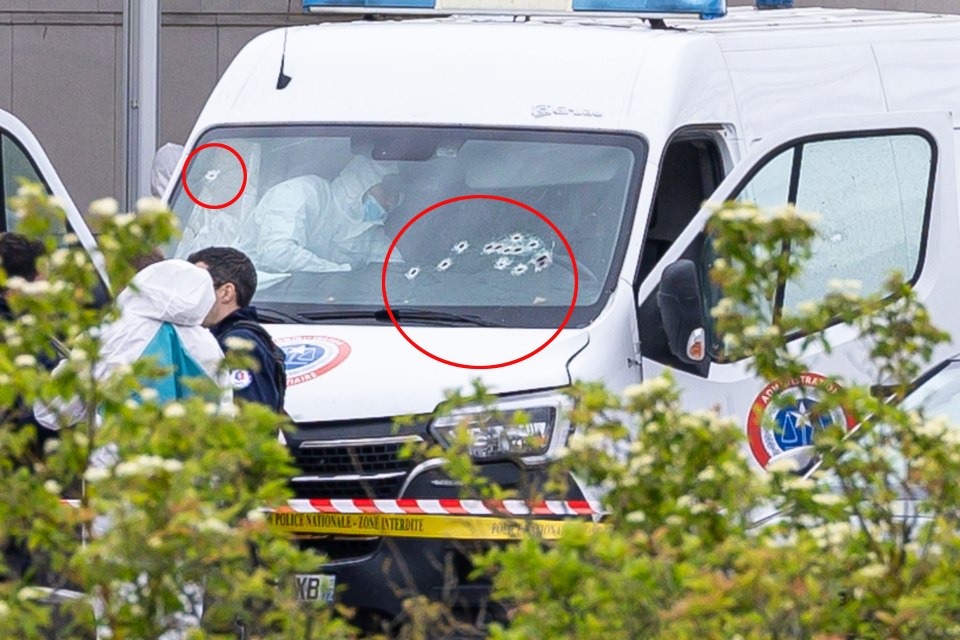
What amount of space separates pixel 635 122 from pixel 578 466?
11.9ft

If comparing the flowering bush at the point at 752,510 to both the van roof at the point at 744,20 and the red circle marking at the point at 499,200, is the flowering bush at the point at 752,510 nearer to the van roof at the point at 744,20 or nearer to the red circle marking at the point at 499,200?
the red circle marking at the point at 499,200

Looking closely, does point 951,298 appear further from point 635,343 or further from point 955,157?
point 635,343

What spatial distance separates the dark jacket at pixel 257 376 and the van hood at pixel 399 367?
28cm

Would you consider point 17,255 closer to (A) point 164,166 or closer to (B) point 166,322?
(B) point 166,322

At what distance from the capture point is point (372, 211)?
22.4ft

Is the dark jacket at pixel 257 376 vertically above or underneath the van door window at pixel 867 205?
underneath

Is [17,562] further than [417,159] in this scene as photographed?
No

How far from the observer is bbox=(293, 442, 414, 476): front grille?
6.12 metres

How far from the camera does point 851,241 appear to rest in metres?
7.27

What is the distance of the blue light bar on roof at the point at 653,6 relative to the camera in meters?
7.52

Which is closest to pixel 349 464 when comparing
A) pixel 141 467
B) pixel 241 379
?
pixel 241 379

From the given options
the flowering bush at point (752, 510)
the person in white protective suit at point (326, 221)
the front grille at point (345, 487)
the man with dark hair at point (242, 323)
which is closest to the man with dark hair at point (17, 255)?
the man with dark hair at point (242, 323)

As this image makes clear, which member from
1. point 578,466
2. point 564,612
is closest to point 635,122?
point 578,466

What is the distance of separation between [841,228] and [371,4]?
7.21 feet
